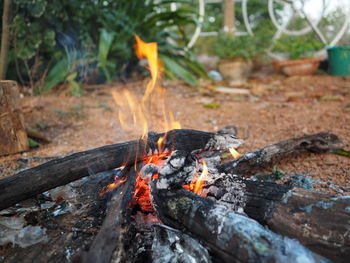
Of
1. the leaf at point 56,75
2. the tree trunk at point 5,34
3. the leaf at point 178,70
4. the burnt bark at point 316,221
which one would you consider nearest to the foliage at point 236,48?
the leaf at point 178,70

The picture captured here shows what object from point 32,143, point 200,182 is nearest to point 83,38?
point 32,143

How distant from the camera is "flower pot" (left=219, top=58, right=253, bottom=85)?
6668 mm

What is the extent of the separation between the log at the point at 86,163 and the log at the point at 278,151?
0.84ft

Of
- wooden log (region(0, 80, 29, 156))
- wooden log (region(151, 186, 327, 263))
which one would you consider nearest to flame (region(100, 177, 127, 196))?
wooden log (region(151, 186, 327, 263))

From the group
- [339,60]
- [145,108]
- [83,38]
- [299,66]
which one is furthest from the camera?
[299,66]

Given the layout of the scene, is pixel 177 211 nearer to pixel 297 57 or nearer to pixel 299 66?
pixel 299 66

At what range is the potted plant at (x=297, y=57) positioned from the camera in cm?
634

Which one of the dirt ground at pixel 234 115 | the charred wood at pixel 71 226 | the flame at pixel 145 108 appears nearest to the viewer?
the charred wood at pixel 71 226

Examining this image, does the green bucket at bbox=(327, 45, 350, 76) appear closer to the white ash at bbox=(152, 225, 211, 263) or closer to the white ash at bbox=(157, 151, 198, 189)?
the white ash at bbox=(157, 151, 198, 189)

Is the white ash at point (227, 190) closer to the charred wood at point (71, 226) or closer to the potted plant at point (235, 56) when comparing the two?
the charred wood at point (71, 226)

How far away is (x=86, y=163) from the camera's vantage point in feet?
5.24

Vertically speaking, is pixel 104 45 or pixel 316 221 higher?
pixel 104 45

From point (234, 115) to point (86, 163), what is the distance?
316cm

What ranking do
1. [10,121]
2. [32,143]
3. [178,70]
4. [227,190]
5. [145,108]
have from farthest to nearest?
[178,70]
[145,108]
[32,143]
[10,121]
[227,190]
